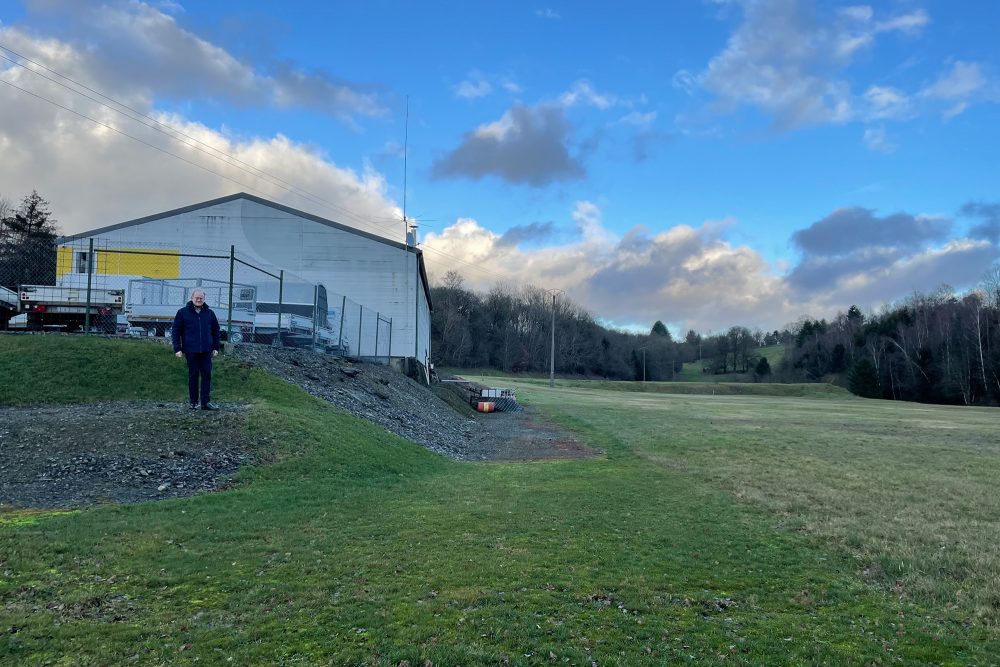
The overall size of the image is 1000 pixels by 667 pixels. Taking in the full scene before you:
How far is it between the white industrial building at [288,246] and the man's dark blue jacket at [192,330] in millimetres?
19125

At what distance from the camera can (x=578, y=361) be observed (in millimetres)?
119250

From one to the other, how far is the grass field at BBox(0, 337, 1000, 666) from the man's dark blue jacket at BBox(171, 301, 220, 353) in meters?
1.61

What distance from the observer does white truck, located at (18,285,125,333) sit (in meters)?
20.5

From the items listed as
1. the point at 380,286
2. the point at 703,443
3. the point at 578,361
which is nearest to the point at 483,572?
the point at 703,443

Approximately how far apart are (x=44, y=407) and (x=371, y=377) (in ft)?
32.8

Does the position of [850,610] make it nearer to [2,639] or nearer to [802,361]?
[2,639]

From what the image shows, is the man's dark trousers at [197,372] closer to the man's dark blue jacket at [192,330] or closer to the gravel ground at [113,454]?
the man's dark blue jacket at [192,330]

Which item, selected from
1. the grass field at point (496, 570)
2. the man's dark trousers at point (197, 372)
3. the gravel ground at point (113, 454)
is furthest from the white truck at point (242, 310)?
the grass field at point (496, 570)

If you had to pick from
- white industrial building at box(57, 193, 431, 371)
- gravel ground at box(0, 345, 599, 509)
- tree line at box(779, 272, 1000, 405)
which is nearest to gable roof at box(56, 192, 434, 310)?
white industrial building at box(57, 193, 431, 371)

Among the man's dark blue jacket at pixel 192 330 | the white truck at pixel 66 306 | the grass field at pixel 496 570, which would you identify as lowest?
the grass field at pixel 496 570

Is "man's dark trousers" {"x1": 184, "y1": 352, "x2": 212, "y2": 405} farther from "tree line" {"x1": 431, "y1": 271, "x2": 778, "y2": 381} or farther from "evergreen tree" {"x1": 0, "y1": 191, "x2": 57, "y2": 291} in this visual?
"tree line" {"x1": 431, "y1": 271, "x2": 778, "y2": 381}

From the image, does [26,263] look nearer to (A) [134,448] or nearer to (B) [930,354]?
(A) [134,448]

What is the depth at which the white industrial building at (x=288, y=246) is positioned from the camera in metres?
30.2

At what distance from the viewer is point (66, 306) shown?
20.9 metres
